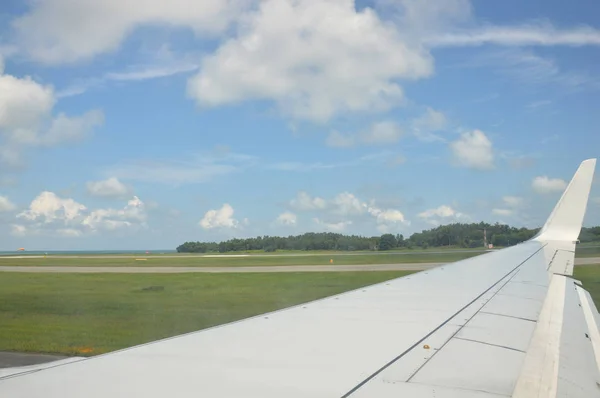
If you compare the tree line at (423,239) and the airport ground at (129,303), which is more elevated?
the tree line at (423,239)

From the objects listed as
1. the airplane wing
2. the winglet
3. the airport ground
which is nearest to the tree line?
the airport ground

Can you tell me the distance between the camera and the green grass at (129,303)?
8969mm

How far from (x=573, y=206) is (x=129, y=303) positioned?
10.7 m

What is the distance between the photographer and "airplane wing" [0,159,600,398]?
5.60 feet

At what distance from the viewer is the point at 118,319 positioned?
10.7 meters

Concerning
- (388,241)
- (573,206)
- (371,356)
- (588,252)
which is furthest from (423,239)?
(371,356)

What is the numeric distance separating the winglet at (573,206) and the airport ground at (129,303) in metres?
3.55

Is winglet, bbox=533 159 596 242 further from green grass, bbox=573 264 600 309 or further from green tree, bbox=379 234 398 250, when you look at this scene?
green tree, bbox=379 234 398 250

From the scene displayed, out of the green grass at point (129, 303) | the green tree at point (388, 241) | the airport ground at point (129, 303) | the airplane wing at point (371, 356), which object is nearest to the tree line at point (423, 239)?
the green tree at point (388, 241)

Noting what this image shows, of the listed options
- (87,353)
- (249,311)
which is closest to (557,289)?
(87,353)

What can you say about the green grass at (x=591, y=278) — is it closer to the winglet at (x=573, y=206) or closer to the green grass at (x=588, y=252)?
the winglet at (x=573, y=206)

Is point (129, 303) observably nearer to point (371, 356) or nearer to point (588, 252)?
point (371, 356)

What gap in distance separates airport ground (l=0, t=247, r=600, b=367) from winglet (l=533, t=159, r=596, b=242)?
3.55m

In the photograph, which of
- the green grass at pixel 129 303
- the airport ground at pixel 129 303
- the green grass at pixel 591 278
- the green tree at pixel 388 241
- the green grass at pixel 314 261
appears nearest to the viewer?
the airport ground at pixel 129 303
